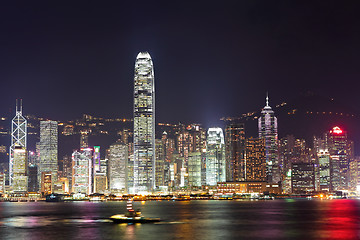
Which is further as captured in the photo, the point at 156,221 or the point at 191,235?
the point at 156,221

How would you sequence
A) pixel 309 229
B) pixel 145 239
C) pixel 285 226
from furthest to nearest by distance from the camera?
pixel 285 226 < pixel 309 229 < pixel 145 239

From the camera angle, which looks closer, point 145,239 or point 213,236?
point 145,239

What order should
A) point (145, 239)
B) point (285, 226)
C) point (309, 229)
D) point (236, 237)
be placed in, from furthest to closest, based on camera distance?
point (285, 226), point (309, 229), point (236, 237), point (145, 239)

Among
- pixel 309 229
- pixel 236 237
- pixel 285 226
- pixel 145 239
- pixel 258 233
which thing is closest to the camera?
pixel 145 239

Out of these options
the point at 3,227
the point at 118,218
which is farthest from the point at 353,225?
the point at 3,227

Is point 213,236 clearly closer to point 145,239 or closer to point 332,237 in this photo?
point 145,239

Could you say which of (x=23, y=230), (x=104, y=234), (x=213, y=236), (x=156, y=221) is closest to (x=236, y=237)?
(x=213, y=236)

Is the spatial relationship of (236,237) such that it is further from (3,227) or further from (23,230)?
(3,227)

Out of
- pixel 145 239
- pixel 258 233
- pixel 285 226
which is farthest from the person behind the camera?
pixel 285 226
